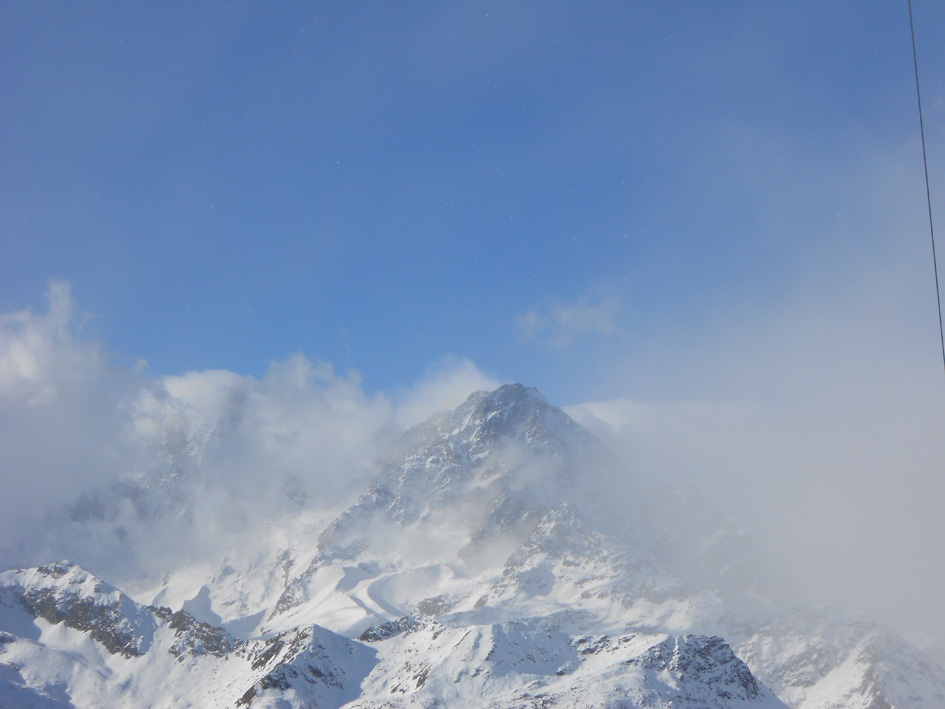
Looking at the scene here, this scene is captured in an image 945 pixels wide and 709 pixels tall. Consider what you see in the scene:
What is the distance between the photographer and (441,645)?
555 feet

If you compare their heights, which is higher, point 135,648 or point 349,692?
point 135,648

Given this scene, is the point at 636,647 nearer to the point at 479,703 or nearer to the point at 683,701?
the point at 683,701

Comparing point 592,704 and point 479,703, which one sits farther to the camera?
point 479,703

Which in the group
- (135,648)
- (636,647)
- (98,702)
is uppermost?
(135,648)

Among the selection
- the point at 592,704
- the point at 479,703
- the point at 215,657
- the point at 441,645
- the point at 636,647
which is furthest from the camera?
the point at 215,657

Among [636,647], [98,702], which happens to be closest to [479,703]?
[636,647]

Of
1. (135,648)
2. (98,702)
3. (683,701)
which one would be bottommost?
(683,701)

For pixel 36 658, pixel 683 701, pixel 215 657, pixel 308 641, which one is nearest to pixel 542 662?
pixel 683 701

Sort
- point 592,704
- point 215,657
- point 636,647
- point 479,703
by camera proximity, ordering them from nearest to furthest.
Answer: point 592,704
point 479,703
point 636,647
point 215,657

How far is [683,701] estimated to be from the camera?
457 feet

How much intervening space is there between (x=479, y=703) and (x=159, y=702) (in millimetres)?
78003

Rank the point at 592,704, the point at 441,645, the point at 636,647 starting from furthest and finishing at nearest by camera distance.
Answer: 1. the point at 441,645
2. the point at 636,647
3. the point at 592,704

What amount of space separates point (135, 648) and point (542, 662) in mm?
103476

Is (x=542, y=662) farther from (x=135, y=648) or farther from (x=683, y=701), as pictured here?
(x=135, y=648)
